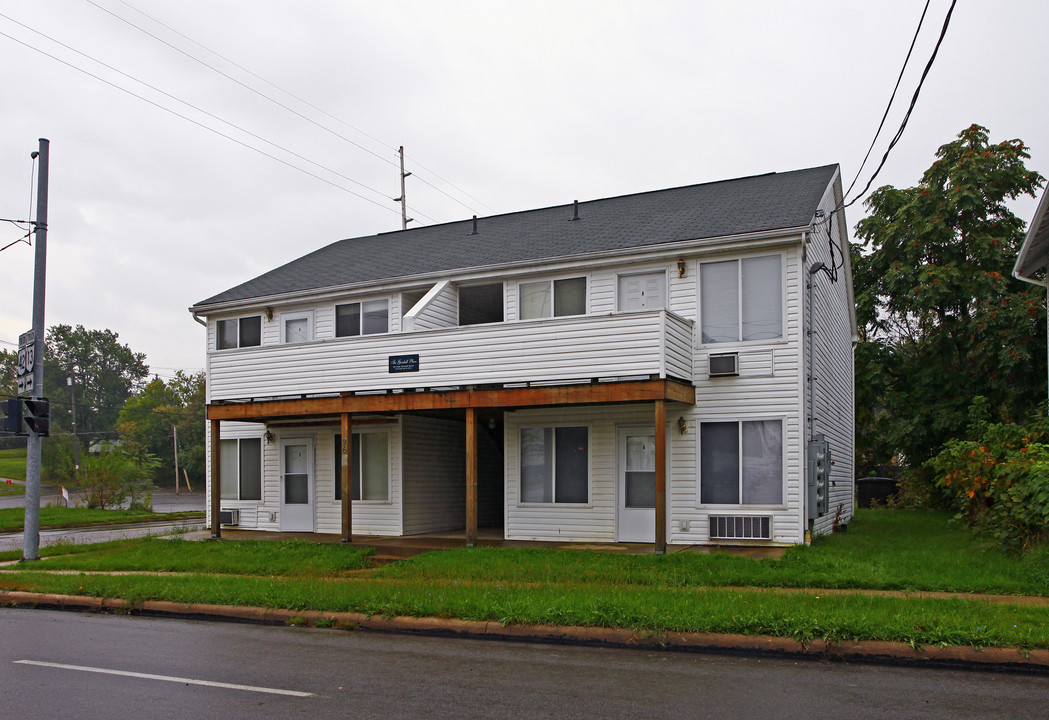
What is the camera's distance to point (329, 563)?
43.7ft

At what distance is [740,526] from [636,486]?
2.05 metres

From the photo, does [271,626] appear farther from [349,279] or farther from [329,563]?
[349,279]

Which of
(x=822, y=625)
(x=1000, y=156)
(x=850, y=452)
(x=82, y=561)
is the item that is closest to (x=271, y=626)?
(x=822, y=625)

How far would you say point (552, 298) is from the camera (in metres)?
16.9

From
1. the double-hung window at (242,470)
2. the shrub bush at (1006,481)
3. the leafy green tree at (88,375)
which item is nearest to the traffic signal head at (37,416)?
the double-hung window at (242,470)

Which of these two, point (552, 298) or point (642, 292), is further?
point (552, 298)

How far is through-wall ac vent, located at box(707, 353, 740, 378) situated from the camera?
49.2 feet

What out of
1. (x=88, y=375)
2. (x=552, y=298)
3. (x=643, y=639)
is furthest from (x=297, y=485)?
(x=88, y=375)

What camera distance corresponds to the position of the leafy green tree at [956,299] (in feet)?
73.4

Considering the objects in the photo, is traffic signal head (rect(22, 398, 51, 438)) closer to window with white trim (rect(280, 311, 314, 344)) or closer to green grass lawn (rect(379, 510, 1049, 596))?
window with white trim (rect(280, 311, 314, 344))

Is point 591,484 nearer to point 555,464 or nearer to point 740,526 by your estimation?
point 555,464

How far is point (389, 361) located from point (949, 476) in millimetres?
10268

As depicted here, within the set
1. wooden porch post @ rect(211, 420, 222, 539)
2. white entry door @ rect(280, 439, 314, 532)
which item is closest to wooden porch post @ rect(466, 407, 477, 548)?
white entry door @ rect(280, 439, 314, 532)

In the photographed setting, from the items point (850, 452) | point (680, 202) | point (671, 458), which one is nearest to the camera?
point (671, 458)
